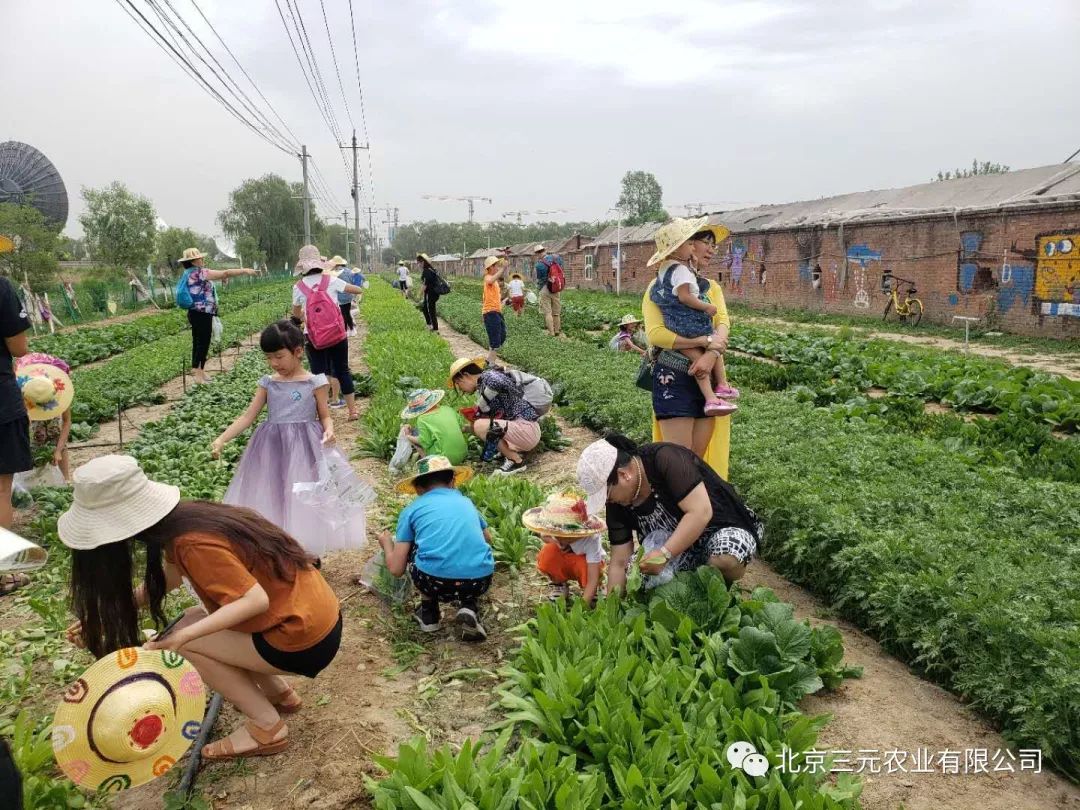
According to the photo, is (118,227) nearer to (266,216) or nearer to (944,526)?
(266,216)

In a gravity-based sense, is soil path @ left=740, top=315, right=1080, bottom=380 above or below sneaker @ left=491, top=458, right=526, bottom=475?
above

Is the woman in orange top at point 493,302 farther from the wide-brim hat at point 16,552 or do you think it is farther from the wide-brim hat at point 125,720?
the wide-brim hat at point 16,552

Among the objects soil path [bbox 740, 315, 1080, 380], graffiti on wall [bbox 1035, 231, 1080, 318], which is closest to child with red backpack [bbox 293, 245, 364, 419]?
soil path [bbox 740, 315, 1080, 380]

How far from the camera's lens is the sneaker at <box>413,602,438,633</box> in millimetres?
4082

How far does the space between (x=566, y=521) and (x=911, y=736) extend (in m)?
1.78

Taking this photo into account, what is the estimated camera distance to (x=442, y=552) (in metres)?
3.86

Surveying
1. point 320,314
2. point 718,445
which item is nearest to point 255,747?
point 718,445

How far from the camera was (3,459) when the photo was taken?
467 cm

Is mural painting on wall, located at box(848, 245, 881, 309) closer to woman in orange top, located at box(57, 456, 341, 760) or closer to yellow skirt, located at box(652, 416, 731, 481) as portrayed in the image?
yellow skirt, located at box(652, 416, 731, 481)

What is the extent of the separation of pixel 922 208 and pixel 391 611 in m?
20.4

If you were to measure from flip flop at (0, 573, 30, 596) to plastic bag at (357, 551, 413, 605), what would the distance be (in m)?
2.18

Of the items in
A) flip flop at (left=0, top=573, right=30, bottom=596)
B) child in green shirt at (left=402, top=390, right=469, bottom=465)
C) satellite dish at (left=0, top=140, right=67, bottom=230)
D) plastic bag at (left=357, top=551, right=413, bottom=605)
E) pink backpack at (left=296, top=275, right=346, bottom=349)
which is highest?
satellite dish at (left=0, top=140, right=67, bottom=230)

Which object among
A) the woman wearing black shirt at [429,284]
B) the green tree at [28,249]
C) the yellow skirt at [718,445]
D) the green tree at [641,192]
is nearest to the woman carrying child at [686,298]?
the yellow skirt at [718,445]

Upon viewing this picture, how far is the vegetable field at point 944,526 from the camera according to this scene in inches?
124
